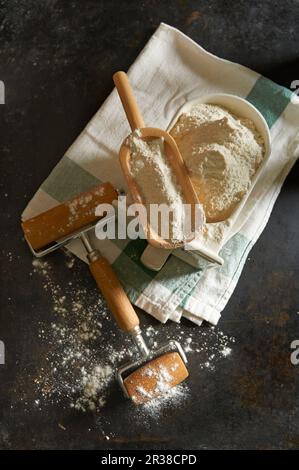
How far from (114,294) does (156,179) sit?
0.58ft

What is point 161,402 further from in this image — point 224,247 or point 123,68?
point 123,68

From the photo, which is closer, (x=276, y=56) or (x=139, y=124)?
(x=139, y=124)

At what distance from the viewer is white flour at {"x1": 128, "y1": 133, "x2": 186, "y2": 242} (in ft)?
2.22

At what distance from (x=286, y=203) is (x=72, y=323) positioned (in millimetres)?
373

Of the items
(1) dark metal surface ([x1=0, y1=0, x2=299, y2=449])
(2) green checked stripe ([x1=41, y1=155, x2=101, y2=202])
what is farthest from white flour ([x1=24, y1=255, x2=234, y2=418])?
(2) green checked stripe ([x1=41, y1=155, x2=101, y2=202])

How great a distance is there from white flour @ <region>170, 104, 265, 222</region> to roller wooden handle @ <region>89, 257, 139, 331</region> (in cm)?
16

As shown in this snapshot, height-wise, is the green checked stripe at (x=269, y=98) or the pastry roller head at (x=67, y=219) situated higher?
the green checked stripe at (x=269, y=98)

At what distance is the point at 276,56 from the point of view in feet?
2.78

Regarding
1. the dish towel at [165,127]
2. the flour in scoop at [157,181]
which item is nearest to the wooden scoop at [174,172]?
the flour in scoop at [157,181]

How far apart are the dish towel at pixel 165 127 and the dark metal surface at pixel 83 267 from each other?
0.02 meters

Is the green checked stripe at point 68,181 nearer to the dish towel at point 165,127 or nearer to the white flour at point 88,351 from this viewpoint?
the dish towel at point 165,127

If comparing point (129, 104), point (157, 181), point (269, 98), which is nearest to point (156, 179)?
point (157, 181)

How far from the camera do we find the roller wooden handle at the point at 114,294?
740 millimetres
